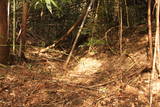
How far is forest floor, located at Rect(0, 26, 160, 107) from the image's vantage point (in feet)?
8.37

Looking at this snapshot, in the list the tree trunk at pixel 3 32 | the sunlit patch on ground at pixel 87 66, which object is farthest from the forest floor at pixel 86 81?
the tree trunk at pixel 3 32

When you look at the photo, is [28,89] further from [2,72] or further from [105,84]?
[105,84]

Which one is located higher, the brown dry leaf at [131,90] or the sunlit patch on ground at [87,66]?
the sunlit patch on ground at [87,66]

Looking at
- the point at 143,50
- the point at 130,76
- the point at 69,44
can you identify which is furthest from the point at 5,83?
the point at 69,44

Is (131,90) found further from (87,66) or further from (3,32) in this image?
(3,32)

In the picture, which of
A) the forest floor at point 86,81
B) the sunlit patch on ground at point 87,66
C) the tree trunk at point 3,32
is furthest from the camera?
the sunlit patch on ground at point 87,66

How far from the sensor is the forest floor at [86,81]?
2551 millimetres

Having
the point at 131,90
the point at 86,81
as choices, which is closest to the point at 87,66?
the point at 86,81

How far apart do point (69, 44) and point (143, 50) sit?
2.09 meters

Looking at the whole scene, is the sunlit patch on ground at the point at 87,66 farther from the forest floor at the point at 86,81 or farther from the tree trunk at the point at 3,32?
the tree trunk at the point at 3,32

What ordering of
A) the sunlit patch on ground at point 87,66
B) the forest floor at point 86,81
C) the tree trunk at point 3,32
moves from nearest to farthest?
the forest floor at point 86,81 < the tree trunk at point 3,32 < the sunlit patch on ground at point 87,66

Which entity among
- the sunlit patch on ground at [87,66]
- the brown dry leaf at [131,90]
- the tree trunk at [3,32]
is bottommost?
the brown dry leaf at [131,90]

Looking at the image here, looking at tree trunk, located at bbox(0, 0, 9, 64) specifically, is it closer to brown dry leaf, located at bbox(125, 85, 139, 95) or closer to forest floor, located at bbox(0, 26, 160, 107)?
forest floor, located at bbox(0, 26, 160, 107)

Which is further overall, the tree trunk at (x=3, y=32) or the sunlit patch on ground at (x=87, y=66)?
the sunlit patch on ground at (x=87, y=66)
